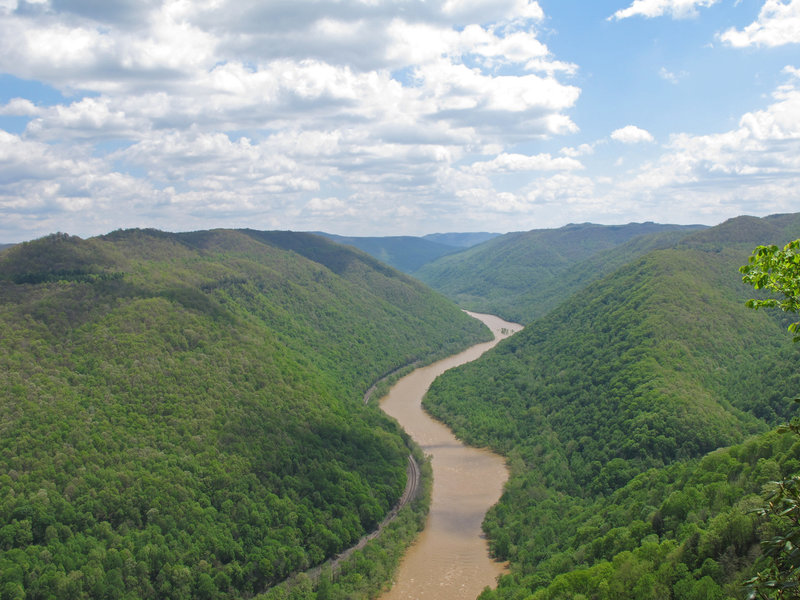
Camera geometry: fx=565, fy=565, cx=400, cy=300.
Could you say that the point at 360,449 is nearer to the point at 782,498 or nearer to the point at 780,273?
the point at 780,273

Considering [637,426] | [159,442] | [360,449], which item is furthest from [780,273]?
[360,449]

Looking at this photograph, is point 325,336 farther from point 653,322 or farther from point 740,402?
point 740,402

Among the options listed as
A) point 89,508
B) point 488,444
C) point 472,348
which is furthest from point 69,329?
point 472,348

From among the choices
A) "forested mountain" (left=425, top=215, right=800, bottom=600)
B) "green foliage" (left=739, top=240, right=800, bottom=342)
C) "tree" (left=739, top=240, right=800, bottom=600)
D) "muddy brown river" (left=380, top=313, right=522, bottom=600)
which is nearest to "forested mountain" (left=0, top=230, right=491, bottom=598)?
"muddy brown river" (left=380, top=313, right=522, bottom=600)

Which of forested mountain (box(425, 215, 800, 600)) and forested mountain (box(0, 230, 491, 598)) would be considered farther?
forested mountain (box(0, 230, 491, 598))

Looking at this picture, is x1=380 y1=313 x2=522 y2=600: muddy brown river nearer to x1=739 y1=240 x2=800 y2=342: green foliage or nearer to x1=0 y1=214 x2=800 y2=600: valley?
x1=0 y1=214 x2=800 y2=600: valley
